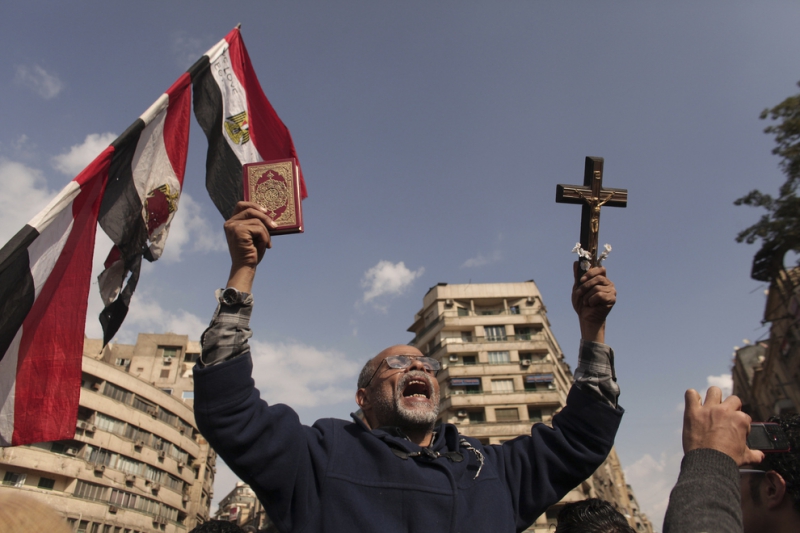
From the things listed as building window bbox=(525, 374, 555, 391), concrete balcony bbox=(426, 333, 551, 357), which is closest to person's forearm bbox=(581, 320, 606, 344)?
building window bbox=(525, 374, 555, 391)

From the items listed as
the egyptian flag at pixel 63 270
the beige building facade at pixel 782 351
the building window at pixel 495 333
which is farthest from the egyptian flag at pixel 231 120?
the building window at pixel 495 333

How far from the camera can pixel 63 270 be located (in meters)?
4.73

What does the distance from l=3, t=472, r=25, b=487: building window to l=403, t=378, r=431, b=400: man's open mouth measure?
3137 cm

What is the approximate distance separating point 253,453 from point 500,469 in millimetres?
1355

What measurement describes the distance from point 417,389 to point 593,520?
1.26 m

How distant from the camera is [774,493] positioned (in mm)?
2180

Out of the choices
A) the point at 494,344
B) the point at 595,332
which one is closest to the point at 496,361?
the point at 494,344

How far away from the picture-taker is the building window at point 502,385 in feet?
125

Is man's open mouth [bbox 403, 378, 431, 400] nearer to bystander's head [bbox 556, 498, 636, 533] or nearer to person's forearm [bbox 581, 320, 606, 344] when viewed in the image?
person's forearm [bbox 581, 320, 606, 344]

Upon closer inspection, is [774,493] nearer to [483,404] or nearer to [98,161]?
[98,161]

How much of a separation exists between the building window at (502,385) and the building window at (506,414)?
157 cm

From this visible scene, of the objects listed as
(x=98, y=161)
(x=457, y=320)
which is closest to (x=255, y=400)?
(x=98, y=161)

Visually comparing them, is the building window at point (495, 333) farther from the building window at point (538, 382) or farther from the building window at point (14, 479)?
the building window at point (14, 479)

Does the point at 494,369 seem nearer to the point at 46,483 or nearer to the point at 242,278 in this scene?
the point at 46,483
